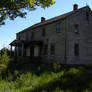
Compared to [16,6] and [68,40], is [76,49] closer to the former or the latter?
[68,40]

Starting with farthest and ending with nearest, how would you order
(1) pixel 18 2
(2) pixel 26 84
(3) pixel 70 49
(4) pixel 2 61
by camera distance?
(3) pixel 70 49 < (1) pixel 18 2 < (4) pixel 2 61 < (2) pixel 26 84

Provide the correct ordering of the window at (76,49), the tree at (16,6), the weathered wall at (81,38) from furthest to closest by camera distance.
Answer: the window at (76,49)
the weathered wall at (81,38)
the tree at (16,6)

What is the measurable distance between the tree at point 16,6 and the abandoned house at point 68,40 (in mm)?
6361

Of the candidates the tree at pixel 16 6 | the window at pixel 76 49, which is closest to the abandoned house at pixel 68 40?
the window at pixel 76 49

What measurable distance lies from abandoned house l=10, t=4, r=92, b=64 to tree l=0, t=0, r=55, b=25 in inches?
250

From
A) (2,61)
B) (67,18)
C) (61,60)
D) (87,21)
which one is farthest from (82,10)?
(2,61)

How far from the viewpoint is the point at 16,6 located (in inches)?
592

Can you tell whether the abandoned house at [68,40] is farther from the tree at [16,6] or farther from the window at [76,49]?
the tree at [16,6]

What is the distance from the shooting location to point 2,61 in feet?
34.1

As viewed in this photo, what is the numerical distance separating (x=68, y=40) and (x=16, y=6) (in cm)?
909

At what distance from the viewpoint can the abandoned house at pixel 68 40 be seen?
1989cm

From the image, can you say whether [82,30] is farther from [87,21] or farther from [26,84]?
[26,84]

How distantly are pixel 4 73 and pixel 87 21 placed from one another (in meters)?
17.0

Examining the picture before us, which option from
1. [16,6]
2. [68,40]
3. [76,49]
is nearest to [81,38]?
[76,49]
